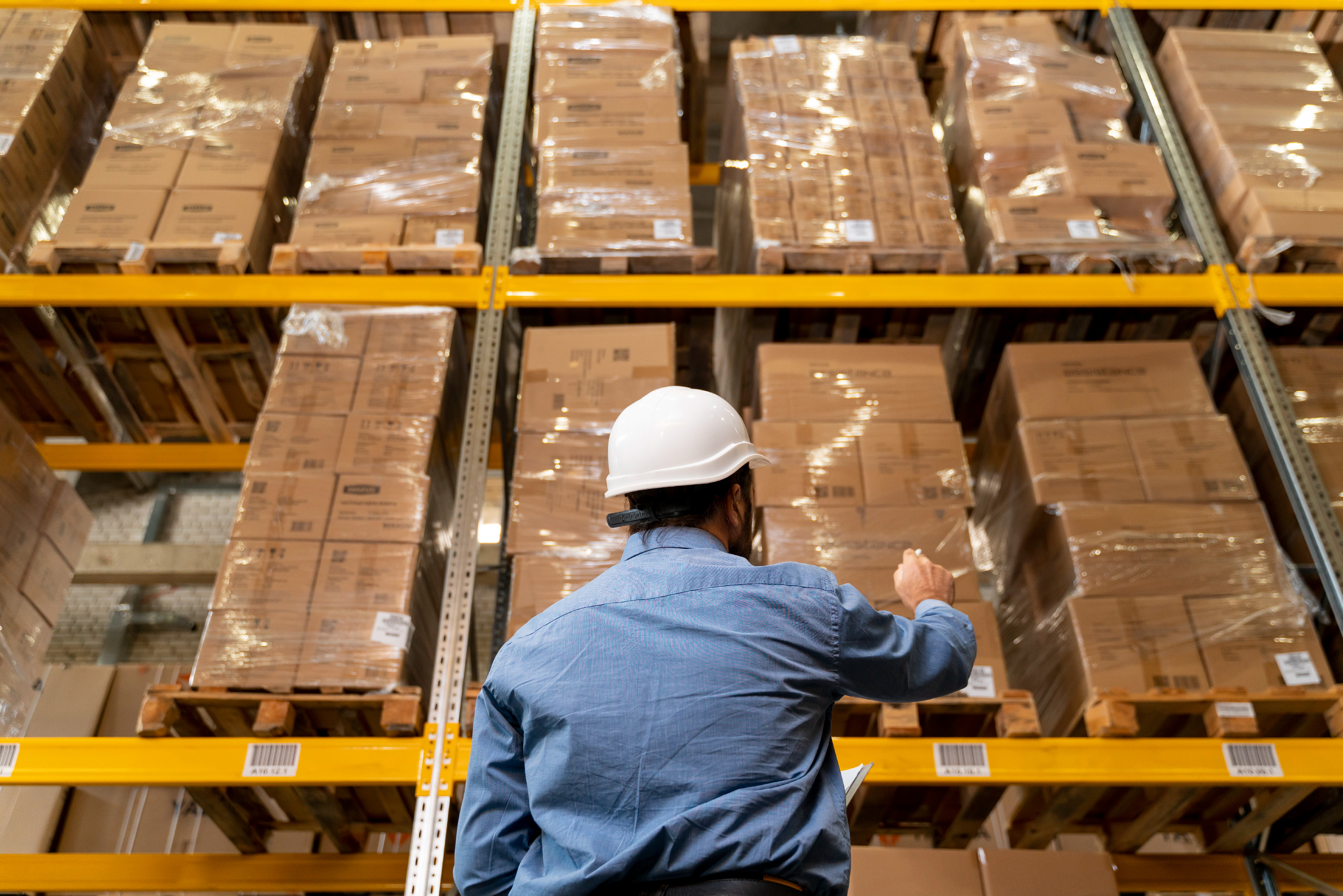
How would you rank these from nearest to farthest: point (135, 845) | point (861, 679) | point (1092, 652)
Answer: point (861, 679) < point (1092, 652) < point (135, 845)

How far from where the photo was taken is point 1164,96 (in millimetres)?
4121

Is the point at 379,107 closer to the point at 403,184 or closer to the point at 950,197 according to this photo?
the point at 403,184

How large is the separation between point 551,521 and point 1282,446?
8.14 ft

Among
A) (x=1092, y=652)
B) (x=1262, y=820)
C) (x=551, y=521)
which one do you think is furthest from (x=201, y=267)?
(x=1262, y=820)

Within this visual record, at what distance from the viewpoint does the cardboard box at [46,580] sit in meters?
3.20

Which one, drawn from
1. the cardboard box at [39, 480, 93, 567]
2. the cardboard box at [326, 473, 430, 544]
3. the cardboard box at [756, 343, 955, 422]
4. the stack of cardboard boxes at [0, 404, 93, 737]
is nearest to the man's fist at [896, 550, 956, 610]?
the cardboard box at [756, 343, 955, 422]

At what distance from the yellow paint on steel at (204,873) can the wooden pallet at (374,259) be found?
2097mm

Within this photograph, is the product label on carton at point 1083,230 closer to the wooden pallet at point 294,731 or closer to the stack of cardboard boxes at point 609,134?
the stack of cardboard boxes at point 609,134

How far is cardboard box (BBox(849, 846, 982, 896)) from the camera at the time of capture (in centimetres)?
261

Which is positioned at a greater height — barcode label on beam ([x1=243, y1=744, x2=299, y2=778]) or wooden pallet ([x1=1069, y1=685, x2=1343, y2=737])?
wooden pallet ([x1=1069, y1=685, x2=1343, y2=737])

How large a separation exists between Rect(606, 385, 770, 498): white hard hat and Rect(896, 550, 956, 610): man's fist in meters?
0.40

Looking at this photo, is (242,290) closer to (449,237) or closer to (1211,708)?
(449,237)

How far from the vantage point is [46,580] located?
10.8ft

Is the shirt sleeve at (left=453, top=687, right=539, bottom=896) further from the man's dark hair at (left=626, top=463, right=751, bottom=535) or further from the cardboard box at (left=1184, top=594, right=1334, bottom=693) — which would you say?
the cardboard box at (left=1184, top=594, right=1334, bottom=693)
